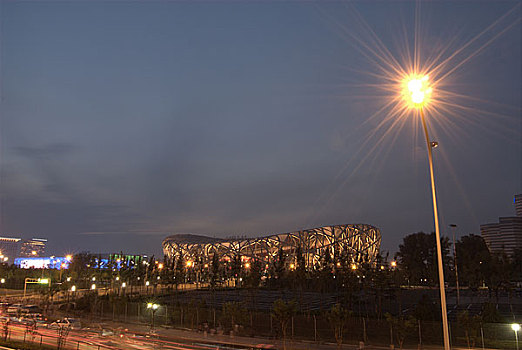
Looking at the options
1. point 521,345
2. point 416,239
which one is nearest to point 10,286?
point 521,345

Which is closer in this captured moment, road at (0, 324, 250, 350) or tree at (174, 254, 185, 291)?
road at (0, 324, 250, 350)

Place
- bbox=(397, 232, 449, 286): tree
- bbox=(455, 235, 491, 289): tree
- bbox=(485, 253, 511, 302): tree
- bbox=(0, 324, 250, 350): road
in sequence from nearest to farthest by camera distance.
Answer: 1. bbox=(0, 324, 250, 350): road
2. bbox=(485, 253, 511, 302): tree
3. bbox=(455, 235, 491, 289): tree
4. bbox=(397, 232, 449, 286): tree

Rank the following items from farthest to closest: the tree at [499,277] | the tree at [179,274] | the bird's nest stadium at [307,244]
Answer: the bird's nest stadium at [307,244] → the tree at [179,274] → the tree at [499,277]

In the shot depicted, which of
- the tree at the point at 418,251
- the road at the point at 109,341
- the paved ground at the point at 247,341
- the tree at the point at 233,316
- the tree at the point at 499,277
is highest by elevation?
the tree at the point at 418,251

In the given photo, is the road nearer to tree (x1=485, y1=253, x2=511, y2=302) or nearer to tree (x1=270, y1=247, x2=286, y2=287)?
tree (x1=270, y1=247, x2=286, y2=287)


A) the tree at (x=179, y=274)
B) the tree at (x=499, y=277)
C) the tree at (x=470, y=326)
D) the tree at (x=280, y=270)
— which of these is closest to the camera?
the tree at (x=470, y=326)

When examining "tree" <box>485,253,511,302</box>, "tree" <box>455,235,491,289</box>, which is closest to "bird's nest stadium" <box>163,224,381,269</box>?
"tree" <box>455,235,491,289</box>

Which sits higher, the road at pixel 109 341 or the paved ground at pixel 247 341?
the road at pixel 109 341

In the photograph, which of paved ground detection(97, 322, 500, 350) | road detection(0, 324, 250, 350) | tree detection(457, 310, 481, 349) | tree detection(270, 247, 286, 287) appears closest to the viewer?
road detection(0, 324, 250, 350)

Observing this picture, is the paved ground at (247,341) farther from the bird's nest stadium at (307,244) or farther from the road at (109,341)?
the bird's nest stadium at (307,244)

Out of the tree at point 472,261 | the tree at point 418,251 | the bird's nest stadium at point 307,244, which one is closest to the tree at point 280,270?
the tree at point 472,261

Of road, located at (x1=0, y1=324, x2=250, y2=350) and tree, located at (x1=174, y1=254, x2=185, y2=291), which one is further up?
tree, located at (x1=174, y1=254, x2=185, y2=291)

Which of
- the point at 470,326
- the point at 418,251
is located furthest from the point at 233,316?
the point at 418,251

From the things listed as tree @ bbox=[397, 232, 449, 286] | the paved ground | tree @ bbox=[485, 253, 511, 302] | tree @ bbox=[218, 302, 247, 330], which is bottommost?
the paved ground
